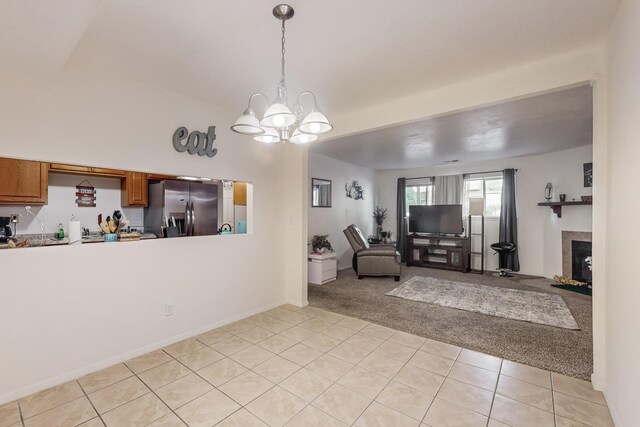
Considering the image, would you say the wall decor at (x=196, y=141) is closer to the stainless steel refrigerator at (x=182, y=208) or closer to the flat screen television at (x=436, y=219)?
the stainless steel refrigerator at (x=182, y=208)

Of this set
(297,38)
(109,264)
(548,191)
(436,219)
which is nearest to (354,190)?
(436,219)

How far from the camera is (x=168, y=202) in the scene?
2.94 meters

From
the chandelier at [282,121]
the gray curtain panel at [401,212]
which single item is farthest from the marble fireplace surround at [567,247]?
the chandelier at [282,121]

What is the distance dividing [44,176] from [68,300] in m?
1.02

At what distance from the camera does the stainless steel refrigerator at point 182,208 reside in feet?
9.64

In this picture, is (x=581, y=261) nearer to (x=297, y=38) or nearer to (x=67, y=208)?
(x=297, y=38)

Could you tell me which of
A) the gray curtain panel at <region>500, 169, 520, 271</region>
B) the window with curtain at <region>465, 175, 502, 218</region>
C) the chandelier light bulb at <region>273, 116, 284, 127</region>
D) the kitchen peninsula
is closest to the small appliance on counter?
the kitchen peninsula

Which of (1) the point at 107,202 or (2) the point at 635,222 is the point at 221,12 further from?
(2) the point at 635,222

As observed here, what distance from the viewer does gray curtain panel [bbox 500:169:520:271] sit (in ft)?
19.8

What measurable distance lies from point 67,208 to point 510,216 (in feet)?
24.1

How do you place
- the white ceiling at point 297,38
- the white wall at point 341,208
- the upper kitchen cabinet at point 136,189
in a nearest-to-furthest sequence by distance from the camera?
the white ceiling at point 297,38 < the upper kitchen cabinet at point 136,189 < the white wall at point 341,208

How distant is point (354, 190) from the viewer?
283 inches

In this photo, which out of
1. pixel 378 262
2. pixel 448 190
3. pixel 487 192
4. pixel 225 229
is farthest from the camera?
pixel 448 190

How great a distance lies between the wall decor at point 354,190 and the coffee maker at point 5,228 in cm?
560
